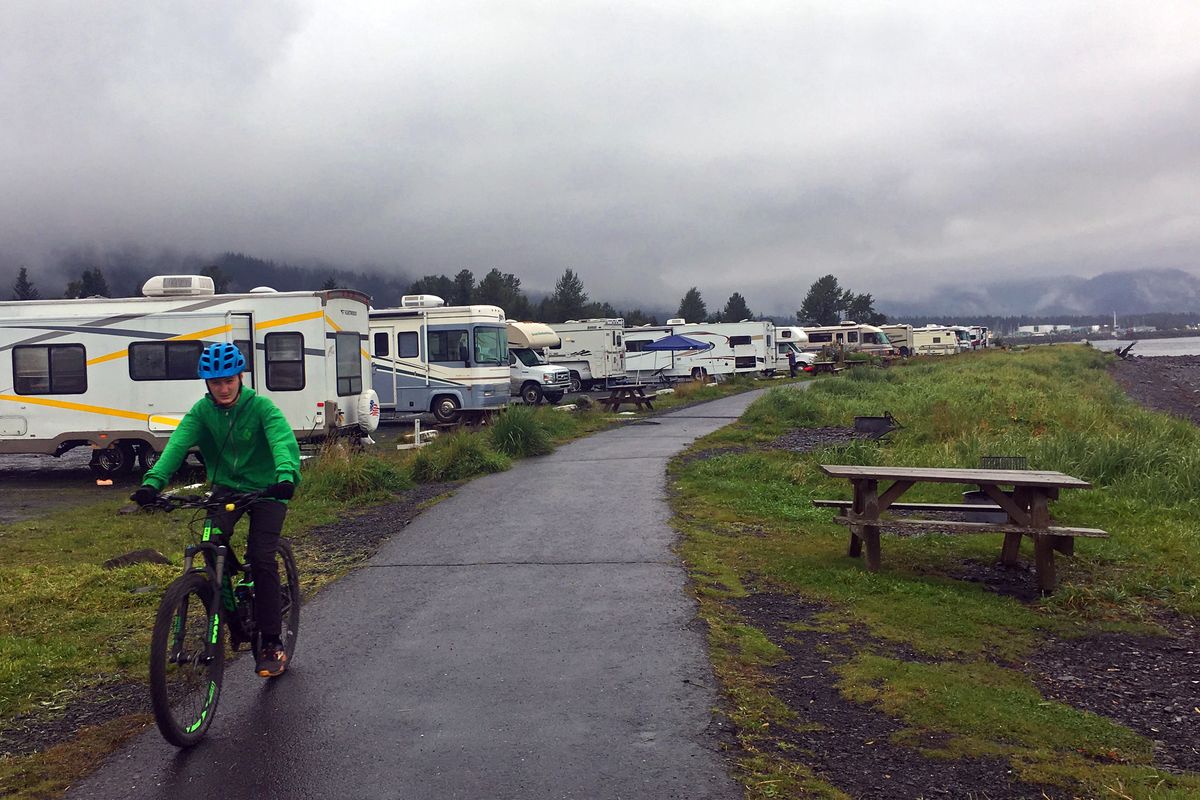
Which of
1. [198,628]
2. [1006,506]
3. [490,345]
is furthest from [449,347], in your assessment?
[198,628]

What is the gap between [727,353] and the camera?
46.5 m

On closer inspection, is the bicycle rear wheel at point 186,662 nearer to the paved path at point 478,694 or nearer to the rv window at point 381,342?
the paved path at point 478,694

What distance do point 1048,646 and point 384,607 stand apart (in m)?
4.55

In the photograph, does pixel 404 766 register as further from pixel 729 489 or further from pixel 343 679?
pixel 729 489

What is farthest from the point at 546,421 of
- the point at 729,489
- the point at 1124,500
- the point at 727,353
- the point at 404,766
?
the point at 727,353

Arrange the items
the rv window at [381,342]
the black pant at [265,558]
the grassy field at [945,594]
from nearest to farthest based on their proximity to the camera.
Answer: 1. the grassy field at [945,594]
2. the black pant at [265,558]
3. the rv window at [381,342]

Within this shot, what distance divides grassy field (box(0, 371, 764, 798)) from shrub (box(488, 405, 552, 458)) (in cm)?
80

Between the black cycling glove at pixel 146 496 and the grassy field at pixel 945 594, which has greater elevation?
the black cycling glove at pixel 146 496

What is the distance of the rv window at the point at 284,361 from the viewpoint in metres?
16.8

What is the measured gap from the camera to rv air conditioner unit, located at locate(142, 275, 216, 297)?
17.0 metres

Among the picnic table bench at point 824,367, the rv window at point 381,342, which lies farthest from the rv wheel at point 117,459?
the picnic table bench at point 824,367

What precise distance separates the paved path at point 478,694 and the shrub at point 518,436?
7.97 metres

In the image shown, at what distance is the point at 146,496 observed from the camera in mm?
4949

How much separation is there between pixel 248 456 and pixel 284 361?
11964 millimetres
